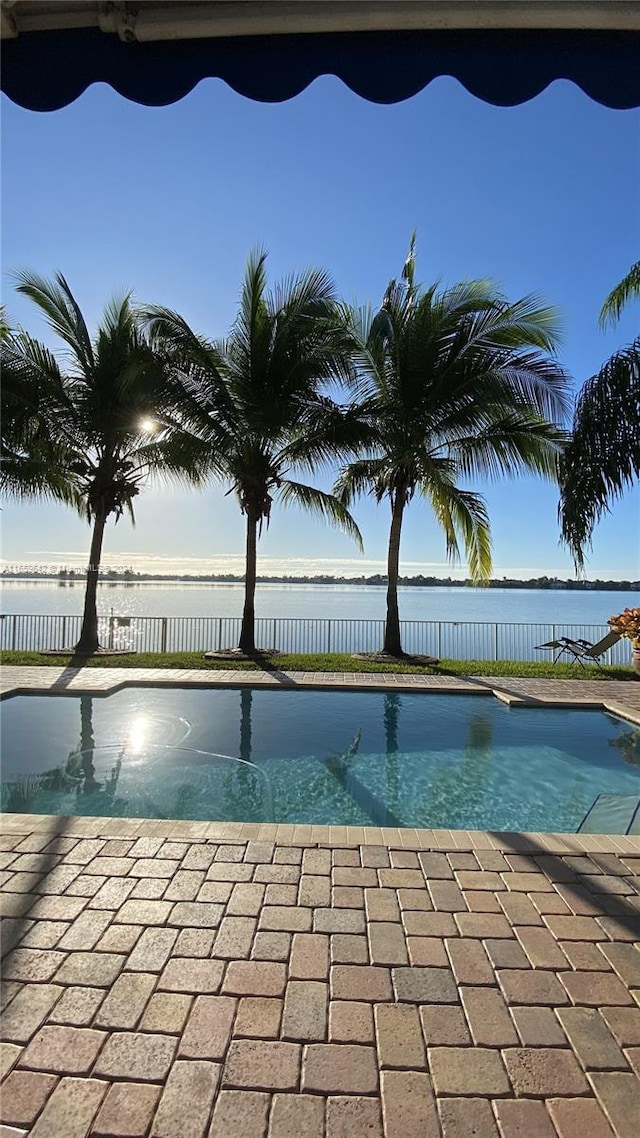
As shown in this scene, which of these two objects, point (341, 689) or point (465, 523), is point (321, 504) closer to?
point (465, 523)

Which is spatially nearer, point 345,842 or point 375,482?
point 345,842

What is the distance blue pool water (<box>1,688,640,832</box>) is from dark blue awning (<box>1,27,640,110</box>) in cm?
448

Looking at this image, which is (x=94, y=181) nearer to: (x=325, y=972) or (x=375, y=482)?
(x=325, y=972)

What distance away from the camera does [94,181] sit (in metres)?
3.89

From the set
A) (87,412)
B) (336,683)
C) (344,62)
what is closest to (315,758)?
(336,683)

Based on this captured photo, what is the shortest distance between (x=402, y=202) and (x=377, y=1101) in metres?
6.40

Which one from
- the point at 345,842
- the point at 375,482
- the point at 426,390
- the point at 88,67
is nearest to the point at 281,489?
the point at 375,482

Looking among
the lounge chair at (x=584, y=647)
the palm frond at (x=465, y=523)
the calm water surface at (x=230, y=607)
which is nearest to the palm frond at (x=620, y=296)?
the palm frond at (x=465, y=523)

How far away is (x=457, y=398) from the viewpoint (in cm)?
A: 1124

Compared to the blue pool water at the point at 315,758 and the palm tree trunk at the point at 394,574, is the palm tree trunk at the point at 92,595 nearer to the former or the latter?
the blue pool water at the point at 315,758

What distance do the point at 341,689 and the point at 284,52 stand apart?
7.96 meters

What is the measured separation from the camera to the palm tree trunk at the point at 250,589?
476 inches

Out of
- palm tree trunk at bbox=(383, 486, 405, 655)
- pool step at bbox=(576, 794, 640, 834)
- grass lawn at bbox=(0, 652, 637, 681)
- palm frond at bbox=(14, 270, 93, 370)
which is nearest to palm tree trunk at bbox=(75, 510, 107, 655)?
grass lawn at bbox=(0, 652, 637, 681)

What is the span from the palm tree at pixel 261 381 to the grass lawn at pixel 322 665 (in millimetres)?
1302
